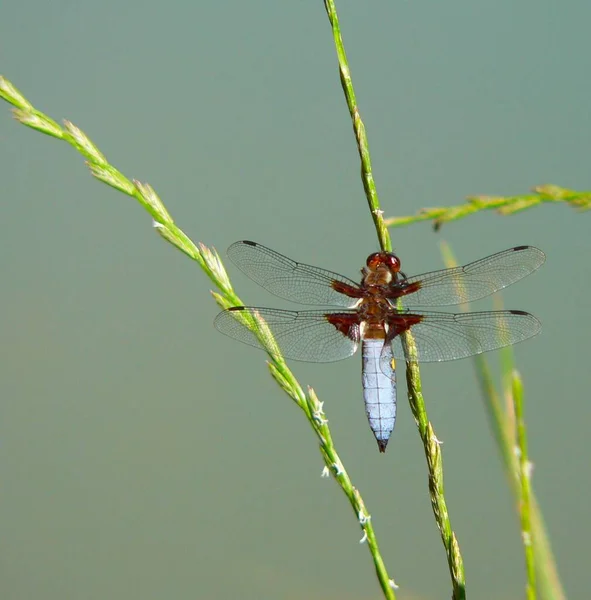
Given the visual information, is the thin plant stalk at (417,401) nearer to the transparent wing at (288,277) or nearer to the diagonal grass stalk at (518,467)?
the diagonal grass stalk at (518,467)

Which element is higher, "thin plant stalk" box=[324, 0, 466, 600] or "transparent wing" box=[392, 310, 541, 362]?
"transparent wing" box=[392, 310, 541, 362]

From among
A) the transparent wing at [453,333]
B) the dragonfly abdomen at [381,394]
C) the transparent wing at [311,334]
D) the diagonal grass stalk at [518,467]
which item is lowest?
the diagonal grass stalk at [518,467]

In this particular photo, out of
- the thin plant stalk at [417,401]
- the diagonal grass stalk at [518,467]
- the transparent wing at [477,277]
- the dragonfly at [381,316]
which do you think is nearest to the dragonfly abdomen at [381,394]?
the dragonfly at [381,316]

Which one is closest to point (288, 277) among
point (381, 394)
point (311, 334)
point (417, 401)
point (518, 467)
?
point (311, 334)

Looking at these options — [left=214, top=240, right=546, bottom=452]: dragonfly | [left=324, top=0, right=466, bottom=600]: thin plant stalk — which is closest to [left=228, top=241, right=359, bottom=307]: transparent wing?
[left=214, top=240, right=546, bottom=452]: dragonfly

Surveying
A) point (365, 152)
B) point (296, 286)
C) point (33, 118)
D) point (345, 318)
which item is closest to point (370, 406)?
point (345, 318)

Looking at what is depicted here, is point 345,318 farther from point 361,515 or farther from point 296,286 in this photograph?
point 361,515

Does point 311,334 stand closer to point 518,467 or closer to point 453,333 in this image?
point 453,333

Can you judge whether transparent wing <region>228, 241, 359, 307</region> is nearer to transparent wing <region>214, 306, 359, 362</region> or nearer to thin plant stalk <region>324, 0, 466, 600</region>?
transparent wing <region>214, 306, 359, 362</region>
